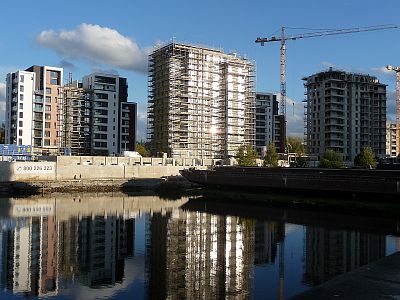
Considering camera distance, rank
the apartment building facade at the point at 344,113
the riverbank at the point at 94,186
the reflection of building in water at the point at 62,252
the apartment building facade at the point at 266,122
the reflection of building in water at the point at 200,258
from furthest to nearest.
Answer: the apartment building facade at the point at 266,122, the apartment building facade at the point at 344,113, the riverbank at the point at 94,186, the reflection of building in water at the point at 62,252, the reflection of building in water at the point at 200,258

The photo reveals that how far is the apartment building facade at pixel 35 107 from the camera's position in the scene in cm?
11000

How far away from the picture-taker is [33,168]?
76.3 metres

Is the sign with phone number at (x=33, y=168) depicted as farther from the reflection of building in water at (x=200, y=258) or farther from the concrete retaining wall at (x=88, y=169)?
the reflection of building in water at (x=200, y=258)

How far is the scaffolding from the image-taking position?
116850 mm

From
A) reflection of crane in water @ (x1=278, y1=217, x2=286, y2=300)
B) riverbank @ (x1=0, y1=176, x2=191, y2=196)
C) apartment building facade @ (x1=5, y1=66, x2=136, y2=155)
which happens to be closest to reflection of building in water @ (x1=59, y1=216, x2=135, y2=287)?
reflection of crane in water @ (x1=278, y1=217, x2=286, y2=300)

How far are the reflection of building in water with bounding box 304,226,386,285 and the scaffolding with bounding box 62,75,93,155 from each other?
90.5 meters

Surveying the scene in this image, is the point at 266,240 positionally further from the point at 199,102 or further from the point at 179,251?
the point at 199,102

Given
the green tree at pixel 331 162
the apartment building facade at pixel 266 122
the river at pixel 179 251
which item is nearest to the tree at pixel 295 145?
the apartment building facade at pixel 266 122

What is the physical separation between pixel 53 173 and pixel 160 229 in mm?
45737

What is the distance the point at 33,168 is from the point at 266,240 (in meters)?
54.3

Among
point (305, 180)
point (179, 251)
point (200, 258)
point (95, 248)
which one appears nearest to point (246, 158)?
point (305, 180)

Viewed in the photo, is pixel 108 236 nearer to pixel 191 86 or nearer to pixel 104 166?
pixel 104 166

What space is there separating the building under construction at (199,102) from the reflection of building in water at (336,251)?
70019 millimetres

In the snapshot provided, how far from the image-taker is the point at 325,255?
95.5ft
